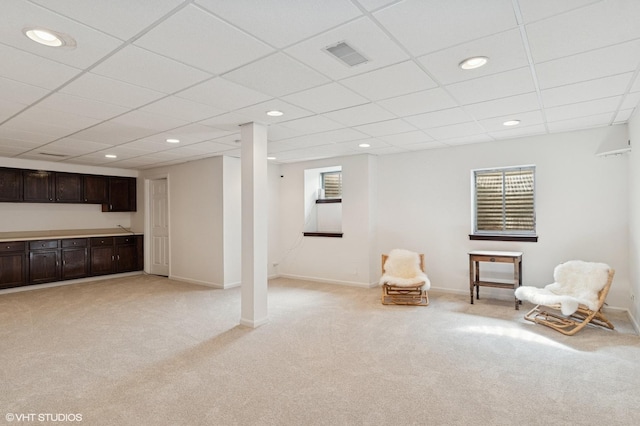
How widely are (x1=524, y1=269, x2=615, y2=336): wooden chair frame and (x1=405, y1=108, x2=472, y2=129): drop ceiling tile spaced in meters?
2.34

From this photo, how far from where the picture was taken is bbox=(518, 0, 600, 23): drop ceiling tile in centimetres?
181

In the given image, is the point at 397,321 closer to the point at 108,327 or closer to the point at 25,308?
the point at 108,327

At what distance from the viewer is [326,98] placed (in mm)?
3279

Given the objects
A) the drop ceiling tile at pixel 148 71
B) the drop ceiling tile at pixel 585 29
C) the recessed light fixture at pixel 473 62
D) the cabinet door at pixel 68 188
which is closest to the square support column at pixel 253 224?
the drop ceiling tile at pixel 148 71

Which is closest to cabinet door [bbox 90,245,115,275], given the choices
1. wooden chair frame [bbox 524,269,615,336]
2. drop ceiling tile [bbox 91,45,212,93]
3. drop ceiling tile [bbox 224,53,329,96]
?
drop ceiling tile [bbox 91,45,212,93]

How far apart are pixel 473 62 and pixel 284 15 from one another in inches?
56.5

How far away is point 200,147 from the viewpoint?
217 inches

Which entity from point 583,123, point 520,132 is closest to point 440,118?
point 520,132

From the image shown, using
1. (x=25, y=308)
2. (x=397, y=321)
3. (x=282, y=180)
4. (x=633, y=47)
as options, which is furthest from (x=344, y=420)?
(x=282, y=180)

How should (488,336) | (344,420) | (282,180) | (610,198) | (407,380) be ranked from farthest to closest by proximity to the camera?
1. (282,180)
2. (610,198)
3. (488,336)
4. (407,380)
5. (344,420)

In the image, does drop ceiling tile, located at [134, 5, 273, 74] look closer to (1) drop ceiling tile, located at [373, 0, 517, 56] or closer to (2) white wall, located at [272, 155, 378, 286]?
(1) drop ceiling tile, located at [373, 0, 517, 56]

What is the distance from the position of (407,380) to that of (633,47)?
280 centimetres

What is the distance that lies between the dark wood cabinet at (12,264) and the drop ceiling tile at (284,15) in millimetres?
6507

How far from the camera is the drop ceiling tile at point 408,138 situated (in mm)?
4815
